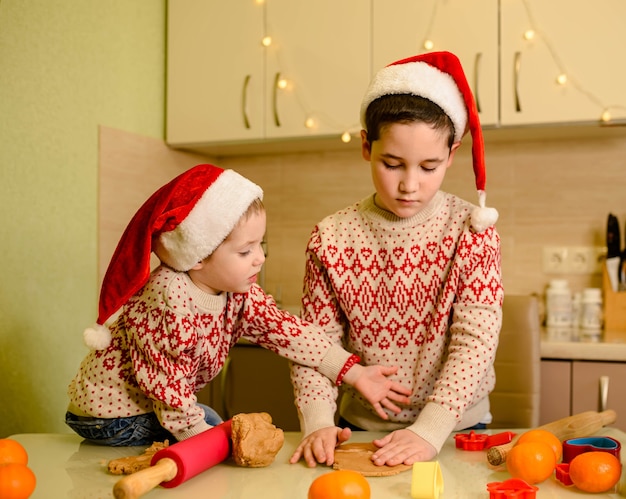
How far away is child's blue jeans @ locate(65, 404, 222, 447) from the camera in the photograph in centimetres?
110

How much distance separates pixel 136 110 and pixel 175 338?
1.43 meters

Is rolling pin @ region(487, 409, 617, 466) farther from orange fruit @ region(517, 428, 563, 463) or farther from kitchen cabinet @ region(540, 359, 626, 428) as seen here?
kitchen cabinet @ region(540, 359, 626, 428)

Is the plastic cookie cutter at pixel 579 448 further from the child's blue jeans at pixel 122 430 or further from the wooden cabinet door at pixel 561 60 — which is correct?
the wooden cabinet door at pixel 561 60

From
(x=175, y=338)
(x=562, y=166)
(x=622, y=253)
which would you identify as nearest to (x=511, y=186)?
(x=562, y=166)

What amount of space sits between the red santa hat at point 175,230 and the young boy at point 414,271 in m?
0.25

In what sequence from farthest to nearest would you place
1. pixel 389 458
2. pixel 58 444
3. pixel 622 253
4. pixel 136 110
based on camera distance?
pixel 136 110, pixel 622 253, pixel 58 444, pixel 389 458

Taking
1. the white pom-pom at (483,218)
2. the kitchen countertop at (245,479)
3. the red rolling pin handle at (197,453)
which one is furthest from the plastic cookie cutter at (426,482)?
the white pom-pom at (483,218)

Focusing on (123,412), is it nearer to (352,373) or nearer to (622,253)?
(352,373)

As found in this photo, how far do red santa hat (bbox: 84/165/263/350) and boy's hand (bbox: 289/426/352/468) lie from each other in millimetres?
317

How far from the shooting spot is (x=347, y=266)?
128cm

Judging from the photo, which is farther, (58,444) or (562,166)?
(562,166)

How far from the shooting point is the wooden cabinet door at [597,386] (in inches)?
71.7

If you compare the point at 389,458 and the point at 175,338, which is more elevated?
the point at 175,338

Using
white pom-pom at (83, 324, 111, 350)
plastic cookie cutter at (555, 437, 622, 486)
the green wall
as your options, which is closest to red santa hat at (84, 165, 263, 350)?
white pom-pom at (83, 324, 111, 350)
